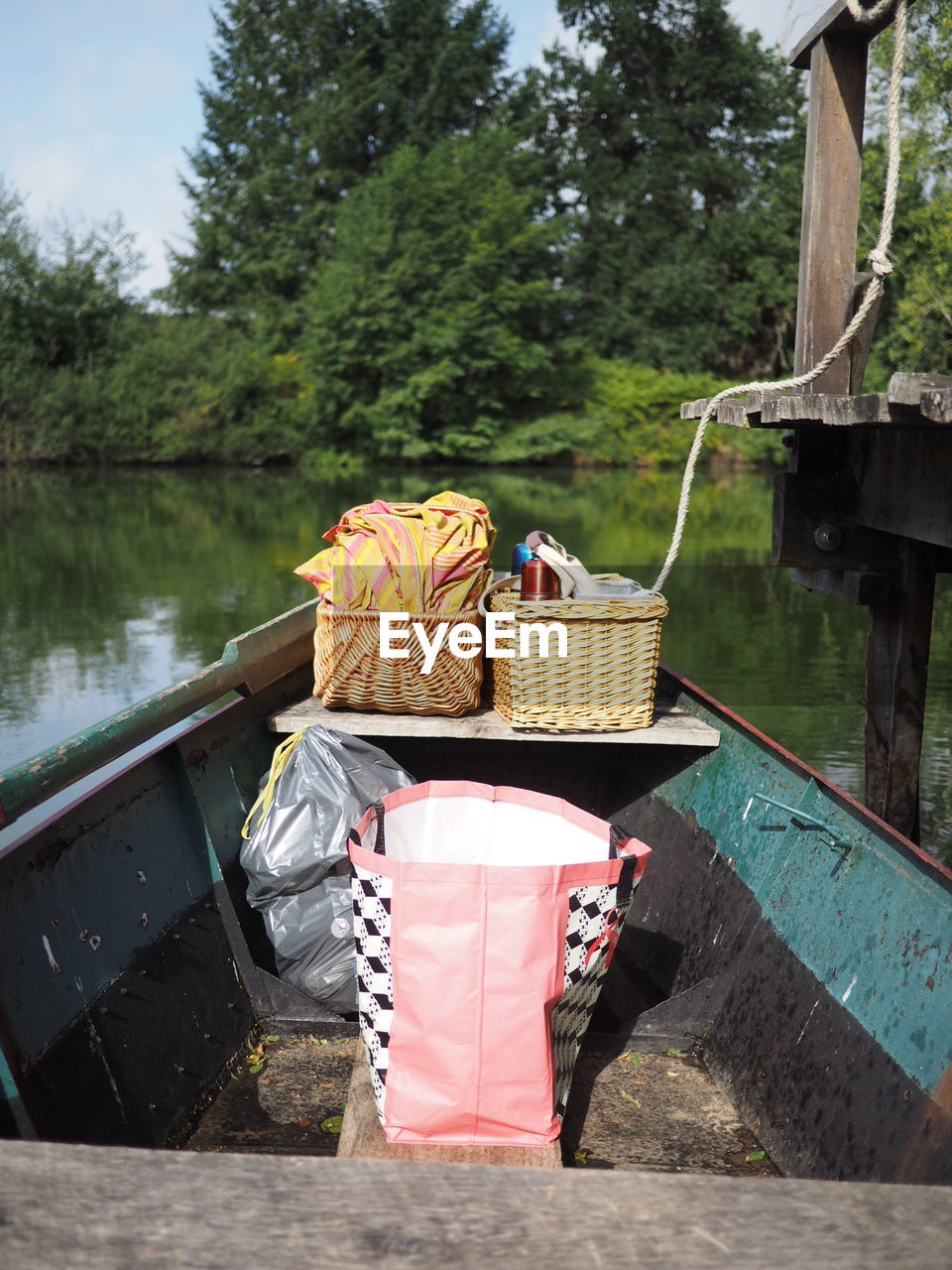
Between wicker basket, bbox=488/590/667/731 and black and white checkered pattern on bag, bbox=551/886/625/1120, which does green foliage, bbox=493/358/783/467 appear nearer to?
wicker basket, bbox=488/590/667/731

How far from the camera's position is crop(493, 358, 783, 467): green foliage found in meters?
33.0

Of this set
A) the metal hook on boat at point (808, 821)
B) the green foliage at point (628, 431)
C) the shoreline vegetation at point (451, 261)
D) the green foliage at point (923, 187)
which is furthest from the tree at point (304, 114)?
the metal hook on boat at point (808, 821)

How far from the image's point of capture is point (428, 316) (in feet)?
109

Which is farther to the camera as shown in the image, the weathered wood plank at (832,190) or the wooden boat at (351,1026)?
the weathered wood plank at (832,190)

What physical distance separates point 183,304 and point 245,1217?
134ft

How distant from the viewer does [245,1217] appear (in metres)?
1.05

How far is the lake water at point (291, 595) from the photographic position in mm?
8445

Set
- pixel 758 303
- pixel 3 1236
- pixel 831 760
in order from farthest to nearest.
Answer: pixel 758 303 → pixel 831 760 → pixel 3 1236

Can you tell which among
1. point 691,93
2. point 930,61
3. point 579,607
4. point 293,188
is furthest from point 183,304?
point 579,607

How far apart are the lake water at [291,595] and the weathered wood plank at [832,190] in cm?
309

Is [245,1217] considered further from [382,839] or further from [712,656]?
[712,656]

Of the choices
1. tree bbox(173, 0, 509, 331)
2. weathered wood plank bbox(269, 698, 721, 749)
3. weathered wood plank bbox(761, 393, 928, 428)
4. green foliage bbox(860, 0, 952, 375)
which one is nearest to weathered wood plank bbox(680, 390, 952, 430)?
weathered wood plank bbox(761, 393, 928, 428)

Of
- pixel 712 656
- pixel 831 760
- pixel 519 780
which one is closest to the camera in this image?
pixel 519 780

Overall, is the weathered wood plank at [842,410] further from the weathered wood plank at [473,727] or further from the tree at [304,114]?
the tree at [304,114]
